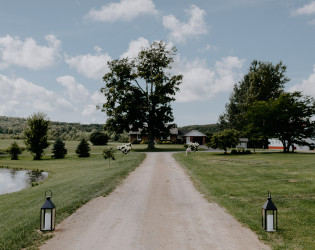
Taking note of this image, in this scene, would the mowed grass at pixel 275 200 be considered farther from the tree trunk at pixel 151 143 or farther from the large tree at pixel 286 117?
the tree trunk at pixel 151 143

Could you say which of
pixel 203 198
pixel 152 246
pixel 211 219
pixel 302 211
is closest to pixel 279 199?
pixel 302 211

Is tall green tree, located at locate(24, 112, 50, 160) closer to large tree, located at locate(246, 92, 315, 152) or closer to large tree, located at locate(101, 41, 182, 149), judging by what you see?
large tree, located at locate(101, 41, 182, 149)

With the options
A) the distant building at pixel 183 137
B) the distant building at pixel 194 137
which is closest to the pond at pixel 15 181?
the distant building at pixel 183 137

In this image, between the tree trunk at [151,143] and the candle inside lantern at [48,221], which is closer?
the candle inside lantern at [48,221]

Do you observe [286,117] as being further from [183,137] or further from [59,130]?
[59,130]

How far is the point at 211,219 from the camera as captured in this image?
29.6 feet

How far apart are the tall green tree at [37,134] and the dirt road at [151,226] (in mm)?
34742

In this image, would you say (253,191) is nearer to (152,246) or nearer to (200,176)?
(200,176)

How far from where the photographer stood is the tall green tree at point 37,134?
42781 millimetres

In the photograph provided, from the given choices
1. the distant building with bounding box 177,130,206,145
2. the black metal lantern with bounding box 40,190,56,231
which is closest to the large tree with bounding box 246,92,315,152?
the distant building with bounding box 177,130,206,145

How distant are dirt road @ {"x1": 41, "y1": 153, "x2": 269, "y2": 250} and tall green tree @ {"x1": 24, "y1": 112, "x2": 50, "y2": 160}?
3474 centimetres

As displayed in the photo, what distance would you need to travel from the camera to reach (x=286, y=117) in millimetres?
39875

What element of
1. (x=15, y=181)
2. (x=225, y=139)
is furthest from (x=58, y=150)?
(x=225, y=139)

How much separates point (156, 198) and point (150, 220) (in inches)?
130
